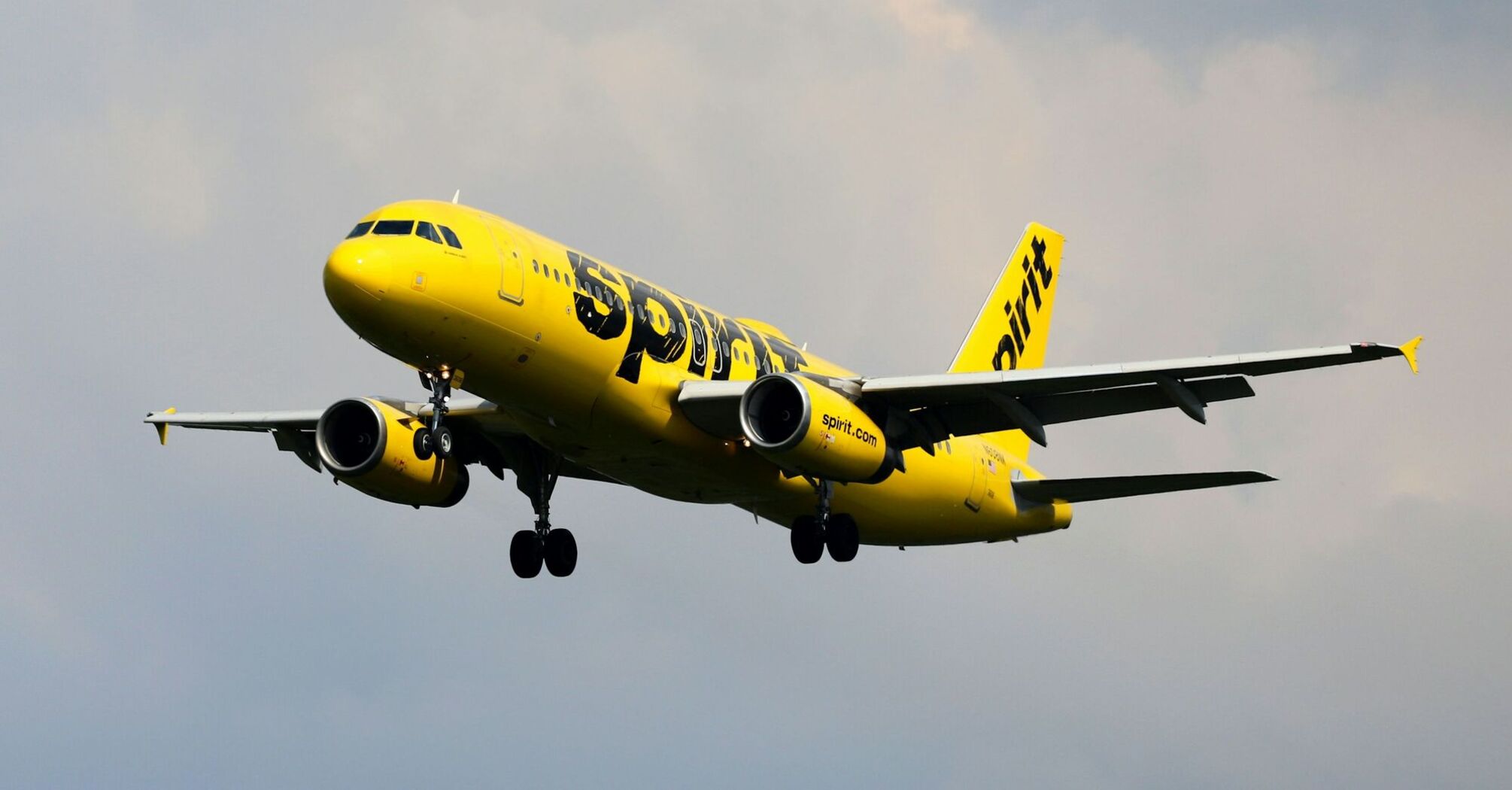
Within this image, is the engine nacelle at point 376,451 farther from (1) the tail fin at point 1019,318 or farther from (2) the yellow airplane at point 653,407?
(1) the tail fin at point 1019,318

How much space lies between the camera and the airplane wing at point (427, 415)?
1623 inches

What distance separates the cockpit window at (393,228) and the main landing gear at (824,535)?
1076 centimetres

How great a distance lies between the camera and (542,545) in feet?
142

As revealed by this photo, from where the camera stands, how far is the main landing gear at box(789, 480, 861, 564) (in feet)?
136

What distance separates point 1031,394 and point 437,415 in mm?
11282

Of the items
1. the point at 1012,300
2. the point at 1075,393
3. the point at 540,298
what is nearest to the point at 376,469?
the point at 540,298

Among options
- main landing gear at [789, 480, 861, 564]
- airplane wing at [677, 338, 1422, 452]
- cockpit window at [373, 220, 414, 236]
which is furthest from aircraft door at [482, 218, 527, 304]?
main landing gear at [789, 480, 861, 564]

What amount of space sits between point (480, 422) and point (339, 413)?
9.35ft

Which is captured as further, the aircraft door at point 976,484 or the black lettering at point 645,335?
the aircraft door at point 976,484

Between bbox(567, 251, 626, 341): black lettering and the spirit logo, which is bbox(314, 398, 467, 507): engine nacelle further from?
the spirit logo

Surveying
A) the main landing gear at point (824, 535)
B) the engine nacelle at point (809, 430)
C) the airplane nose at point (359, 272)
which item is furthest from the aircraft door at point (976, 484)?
the airplane nose at point (359, 272)

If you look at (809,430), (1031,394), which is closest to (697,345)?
(809,430)

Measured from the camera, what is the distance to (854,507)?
43.0 metres

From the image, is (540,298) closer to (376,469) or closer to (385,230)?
(385,230)
